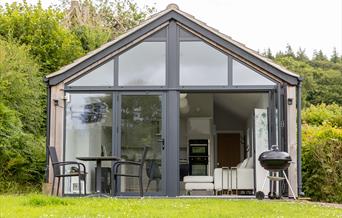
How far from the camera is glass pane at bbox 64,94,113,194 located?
12320mm

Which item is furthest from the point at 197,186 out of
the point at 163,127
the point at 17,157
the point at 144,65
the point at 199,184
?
the point at 17,157

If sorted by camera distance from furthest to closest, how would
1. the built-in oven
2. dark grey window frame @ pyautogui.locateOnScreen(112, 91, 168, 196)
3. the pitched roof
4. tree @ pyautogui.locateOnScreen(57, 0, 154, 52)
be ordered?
tree @ pyautogui.locateOnScreen(57, 0, 154, 52), the built-in oven, the pitched roof, dark grey window frame @ pyautogui.locateOnScreen(112, 91, 168, 196)

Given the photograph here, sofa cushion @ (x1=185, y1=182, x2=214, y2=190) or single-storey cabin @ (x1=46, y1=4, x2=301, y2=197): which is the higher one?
single-storey cabin @ (x1=46, y1=4, x2=301, y2=197)

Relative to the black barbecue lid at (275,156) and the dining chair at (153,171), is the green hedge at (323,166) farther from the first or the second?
the dining chair at (153,171)

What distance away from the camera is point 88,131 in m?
12.5

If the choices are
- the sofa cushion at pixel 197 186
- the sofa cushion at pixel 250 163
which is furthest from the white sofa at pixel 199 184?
the sofa cushion at pixel 250 163

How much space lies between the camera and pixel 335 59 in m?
51.0

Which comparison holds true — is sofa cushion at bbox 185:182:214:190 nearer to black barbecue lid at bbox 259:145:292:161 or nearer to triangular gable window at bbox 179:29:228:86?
triangular gable window at bbox 179:29:228:86

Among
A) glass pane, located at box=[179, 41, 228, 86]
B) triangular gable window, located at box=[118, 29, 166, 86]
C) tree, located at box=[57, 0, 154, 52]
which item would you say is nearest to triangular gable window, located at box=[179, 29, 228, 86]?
glass pane, located at box=[179, 41, 228, 86]

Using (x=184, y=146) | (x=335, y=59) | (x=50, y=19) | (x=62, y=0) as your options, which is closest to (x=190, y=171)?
(x=184, y=146)

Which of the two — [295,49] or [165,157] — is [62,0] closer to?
[165,157]

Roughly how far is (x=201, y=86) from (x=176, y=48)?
1.02 m

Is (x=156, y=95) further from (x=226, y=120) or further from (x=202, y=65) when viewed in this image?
(x=226, y=120)

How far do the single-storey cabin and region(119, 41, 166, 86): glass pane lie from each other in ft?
0.07
